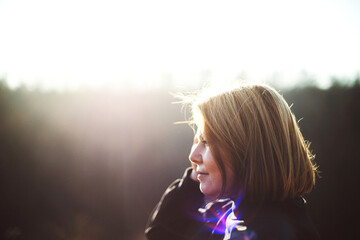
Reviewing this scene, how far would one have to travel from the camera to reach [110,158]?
11.7 feet

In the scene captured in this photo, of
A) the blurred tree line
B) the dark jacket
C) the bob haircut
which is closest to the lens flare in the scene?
the dark jacket

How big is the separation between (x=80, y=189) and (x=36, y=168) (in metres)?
0.69

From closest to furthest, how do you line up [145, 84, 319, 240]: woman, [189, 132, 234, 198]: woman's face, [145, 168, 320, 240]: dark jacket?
[145, 168, 320, 240]: dark jacket
[145, 84, 319, 240]: woman
[189, 132, 234, 198]: woman's face

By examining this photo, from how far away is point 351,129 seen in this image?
3.38 metres

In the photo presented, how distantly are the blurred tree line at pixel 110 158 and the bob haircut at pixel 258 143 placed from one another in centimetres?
267

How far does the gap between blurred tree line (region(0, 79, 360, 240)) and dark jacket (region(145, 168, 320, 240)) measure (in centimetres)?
197

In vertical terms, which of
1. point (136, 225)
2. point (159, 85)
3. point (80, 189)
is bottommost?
point (136, 225)

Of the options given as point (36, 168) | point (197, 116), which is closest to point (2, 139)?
point (36, 168)

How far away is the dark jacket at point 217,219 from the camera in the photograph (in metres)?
0.76

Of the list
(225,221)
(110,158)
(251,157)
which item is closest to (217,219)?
(225,221)

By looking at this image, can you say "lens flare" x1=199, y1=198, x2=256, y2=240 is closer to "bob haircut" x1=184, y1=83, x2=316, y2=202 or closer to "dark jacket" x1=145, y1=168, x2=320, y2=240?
"dark jacket" x1=145, y1=168, x2=320, y2=240

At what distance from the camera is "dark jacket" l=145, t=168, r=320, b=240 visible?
0.76 metres

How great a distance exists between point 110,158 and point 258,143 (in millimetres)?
3017

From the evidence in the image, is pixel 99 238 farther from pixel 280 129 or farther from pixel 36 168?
pixel 280 129
